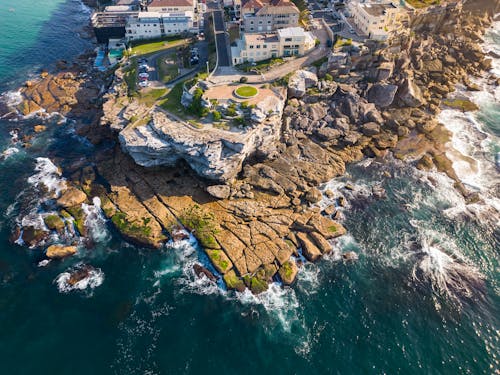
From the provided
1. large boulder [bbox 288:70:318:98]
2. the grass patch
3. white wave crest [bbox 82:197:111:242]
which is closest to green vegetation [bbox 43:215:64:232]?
white wave crest [bbox 82:197:111:242]

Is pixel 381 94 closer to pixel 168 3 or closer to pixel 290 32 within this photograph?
pixel 290 32

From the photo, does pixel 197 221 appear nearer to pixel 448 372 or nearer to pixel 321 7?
pixel 448 372

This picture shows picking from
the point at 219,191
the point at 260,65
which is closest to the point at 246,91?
the point at 260,65

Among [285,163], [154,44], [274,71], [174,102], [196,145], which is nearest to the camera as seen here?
[196,145]

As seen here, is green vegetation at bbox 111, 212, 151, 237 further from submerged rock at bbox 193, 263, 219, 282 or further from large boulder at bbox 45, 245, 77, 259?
submerged rock at bbox 193, 263, 219, 282

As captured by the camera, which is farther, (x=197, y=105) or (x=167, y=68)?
(x=167, y=68)

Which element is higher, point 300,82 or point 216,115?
point 300,82
